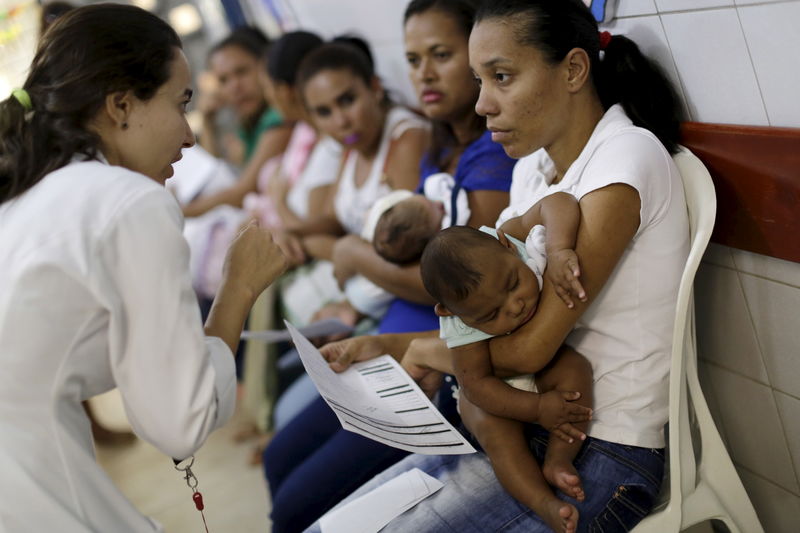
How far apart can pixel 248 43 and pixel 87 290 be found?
3071 mm

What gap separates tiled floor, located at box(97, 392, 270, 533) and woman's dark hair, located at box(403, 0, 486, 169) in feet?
4.98

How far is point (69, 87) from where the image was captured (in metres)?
1.28

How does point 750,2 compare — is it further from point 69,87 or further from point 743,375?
point 69,87

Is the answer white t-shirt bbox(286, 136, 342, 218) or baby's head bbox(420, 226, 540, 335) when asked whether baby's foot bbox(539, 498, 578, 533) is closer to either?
baby's head bbox(420, 226, 540, 335)

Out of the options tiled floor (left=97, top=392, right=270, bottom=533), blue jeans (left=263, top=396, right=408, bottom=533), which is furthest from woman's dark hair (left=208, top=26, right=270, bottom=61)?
blue jeans (left=263, top=396, right=408, bottom=533)

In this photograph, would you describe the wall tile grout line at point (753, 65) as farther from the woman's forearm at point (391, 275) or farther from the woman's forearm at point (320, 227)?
the woman's forearm at point (320, 227)

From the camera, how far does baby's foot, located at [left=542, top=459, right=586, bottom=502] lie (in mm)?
1363

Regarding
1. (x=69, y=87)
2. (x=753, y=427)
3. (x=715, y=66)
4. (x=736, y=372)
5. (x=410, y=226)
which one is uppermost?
(x=69, y=87)

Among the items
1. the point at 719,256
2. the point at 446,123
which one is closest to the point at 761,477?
the point at 719,256

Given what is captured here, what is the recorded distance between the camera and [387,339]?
1849mm

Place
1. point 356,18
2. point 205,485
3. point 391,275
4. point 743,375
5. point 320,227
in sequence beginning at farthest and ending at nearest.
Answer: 1. point 356,18
2. point 205,485
3. point 320,227
4. point 391,275
5. point 743,375

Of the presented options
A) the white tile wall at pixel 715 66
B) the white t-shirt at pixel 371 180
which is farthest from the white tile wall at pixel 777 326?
the white t-shirt at pixel 371 180

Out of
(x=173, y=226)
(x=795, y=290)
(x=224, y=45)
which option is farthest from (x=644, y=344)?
(x=224, y=45)

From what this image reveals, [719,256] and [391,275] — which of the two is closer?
[719,256]
